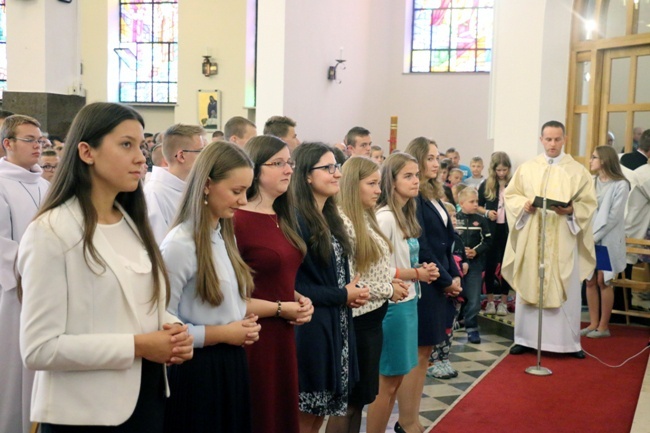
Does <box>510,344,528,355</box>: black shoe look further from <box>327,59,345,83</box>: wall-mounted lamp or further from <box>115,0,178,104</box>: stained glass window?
<box>115,0,178,104</box>: stained glass window

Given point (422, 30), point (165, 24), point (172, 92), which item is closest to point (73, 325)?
point (422, 30)

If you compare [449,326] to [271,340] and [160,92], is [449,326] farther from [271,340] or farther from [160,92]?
[160,92]

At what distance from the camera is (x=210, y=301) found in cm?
245

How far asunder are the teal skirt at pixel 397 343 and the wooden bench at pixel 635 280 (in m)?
4.14

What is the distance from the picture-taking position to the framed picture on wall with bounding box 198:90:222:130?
51.8ft

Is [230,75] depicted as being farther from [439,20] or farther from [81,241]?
[81,241]

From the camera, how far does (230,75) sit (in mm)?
16031

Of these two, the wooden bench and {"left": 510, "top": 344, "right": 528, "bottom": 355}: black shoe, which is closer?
{"left": 510, "top": 344, "right": 528, "bottom": 355}: black shoe

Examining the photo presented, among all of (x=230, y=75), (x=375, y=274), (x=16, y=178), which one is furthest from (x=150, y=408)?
(x=230, y=75)

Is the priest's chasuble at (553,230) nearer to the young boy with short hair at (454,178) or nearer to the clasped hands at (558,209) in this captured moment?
the clasped hands at (558,209)

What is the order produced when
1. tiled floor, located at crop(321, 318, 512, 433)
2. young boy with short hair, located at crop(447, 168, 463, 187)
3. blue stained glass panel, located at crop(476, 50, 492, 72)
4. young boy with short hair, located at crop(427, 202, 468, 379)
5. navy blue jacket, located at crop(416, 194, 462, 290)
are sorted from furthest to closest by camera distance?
blue stained glass panel, located at crop(476, 50, 492, 72) → young boy with short hair, located at crop(447, 168, 463, 187) → tiled floor, located at crop(321, 318, 512, 433) → young boy with short hair, located at crop(427, 202, 468, 379) → navy blue jacket, located at crop(416, 194, 462, 290)

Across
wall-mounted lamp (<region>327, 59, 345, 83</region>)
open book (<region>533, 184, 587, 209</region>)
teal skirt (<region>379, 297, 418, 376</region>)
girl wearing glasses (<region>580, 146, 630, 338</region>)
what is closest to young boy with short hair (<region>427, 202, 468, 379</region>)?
teal skirt (<region>379, 297, 418, 376</region>)

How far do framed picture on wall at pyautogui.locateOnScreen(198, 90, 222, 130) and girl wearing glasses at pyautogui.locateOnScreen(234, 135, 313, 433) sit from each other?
13.0 m

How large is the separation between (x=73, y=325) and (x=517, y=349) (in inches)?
210
